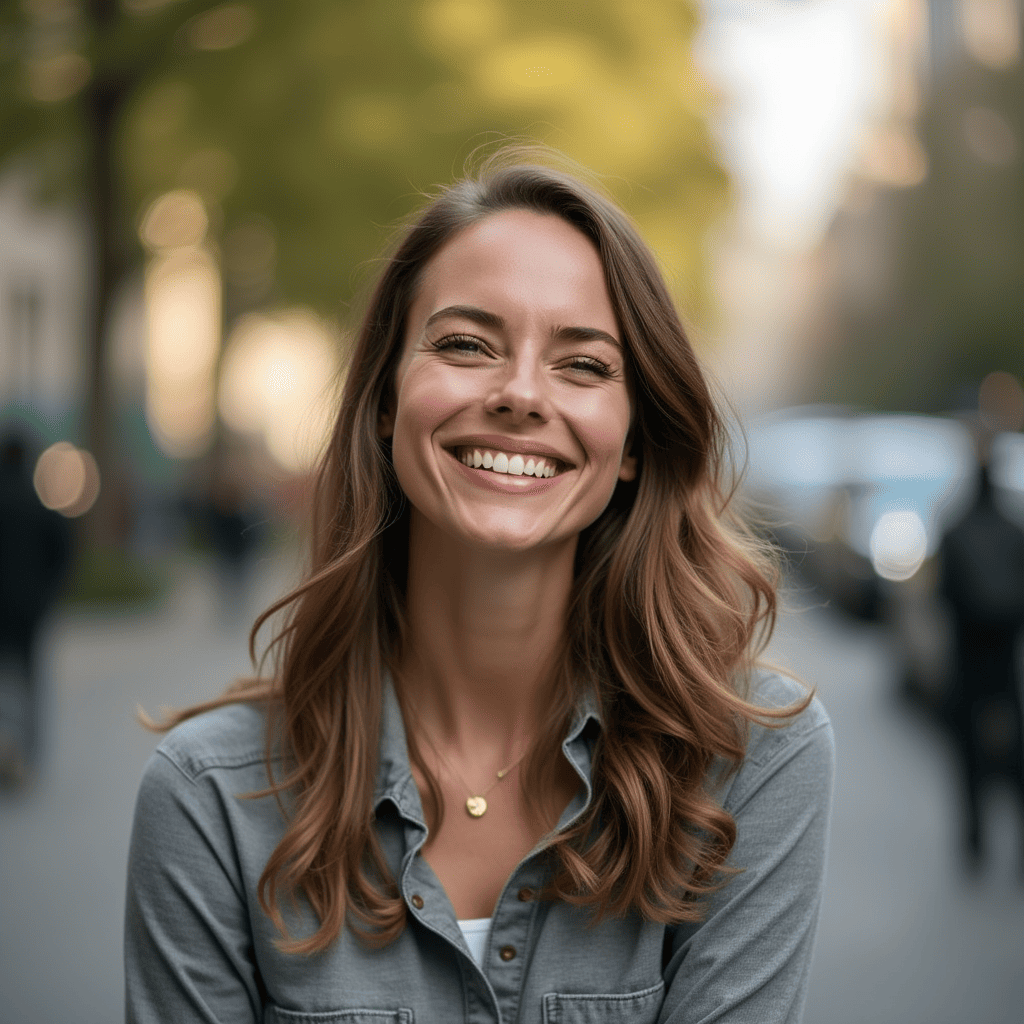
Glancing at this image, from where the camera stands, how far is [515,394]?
234 centimetres

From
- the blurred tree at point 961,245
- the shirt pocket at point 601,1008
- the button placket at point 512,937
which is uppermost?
the blurred tree at point 961,245

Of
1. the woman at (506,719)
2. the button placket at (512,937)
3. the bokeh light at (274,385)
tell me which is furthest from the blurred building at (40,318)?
the button placket at (512,937)

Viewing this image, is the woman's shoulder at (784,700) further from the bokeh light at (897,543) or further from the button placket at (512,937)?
the bokeh light at (897,543)

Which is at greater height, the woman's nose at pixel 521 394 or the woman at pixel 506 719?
the woman's nose at pixel 521 394

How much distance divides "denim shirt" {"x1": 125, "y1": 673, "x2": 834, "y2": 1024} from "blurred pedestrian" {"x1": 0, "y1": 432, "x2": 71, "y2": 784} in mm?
6808

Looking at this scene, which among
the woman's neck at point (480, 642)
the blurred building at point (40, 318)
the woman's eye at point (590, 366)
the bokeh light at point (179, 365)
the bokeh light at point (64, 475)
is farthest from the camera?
the bokeh light at point (179, 365)

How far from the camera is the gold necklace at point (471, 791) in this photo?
8.07 ft

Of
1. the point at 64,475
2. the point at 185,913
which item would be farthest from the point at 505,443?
the point at 64,475

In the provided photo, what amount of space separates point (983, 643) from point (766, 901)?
5.56 meters

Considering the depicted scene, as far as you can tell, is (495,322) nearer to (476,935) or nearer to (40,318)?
(476,935)

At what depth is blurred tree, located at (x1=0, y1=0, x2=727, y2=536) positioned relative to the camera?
48.0 feet

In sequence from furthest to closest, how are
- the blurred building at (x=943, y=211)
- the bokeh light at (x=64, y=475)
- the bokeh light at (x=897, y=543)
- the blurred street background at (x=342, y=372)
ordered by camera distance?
the blurred building at (x=943, y=211), the bokeh light at (x=64, y=475), the bokeh light at (x=897, y=543), the blurred street background at (x=342, y=372)

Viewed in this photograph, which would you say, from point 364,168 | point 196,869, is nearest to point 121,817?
point 196,869

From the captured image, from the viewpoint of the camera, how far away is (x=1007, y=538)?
23.0 feet
